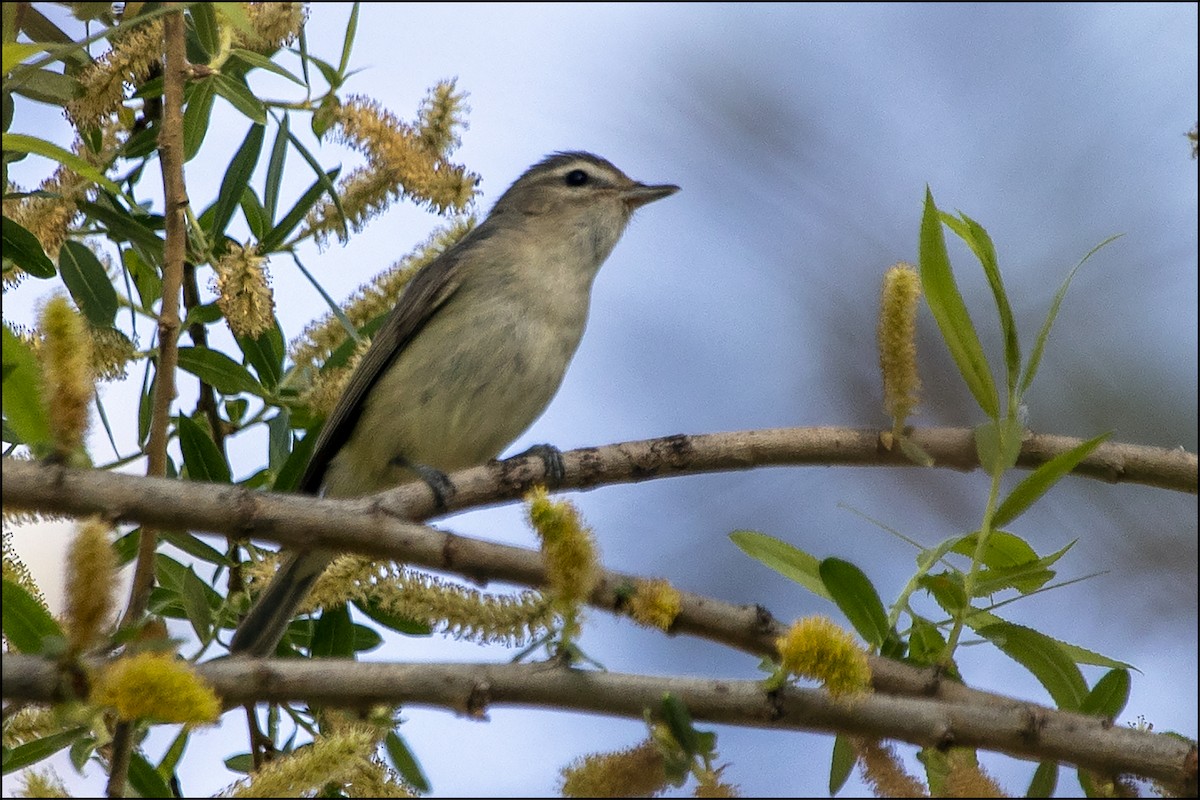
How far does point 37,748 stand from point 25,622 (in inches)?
17.3

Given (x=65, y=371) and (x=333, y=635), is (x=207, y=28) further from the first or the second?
(x=65, y=371)

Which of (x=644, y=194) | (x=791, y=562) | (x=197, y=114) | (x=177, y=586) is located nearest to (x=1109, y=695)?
(x=791, y=562)

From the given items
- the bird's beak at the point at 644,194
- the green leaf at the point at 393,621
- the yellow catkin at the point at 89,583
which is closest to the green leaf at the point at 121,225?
the green leaf at the point at 393,621

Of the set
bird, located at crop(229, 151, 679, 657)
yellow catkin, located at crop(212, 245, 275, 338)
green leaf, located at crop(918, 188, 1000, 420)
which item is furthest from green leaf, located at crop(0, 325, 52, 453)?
bird, located at crop(229, 151, 679, 657)

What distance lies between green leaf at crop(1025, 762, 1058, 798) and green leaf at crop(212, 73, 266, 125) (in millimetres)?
2055

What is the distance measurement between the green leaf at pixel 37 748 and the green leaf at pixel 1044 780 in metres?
1.59

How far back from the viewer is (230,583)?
3098mm

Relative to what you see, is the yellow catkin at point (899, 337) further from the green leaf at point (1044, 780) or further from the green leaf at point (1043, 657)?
the green leaf at point (1044, 780)

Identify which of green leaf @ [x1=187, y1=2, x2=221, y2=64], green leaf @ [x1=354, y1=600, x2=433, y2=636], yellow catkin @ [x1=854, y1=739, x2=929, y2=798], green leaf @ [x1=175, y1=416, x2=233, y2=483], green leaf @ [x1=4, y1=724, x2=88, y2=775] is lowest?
yellow catkin @ [x1=854, y1=739, x2=929, y2=798]

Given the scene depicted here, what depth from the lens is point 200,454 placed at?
9.75 feet

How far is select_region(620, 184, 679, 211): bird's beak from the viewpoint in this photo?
210 inches

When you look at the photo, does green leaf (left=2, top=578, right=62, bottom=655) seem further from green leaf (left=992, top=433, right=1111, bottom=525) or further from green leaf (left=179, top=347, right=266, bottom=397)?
green leaf (left=992, top=433, right=1111, bottom=525)

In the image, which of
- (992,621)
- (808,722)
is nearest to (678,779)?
(808,722)

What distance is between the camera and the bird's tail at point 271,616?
2871mm
